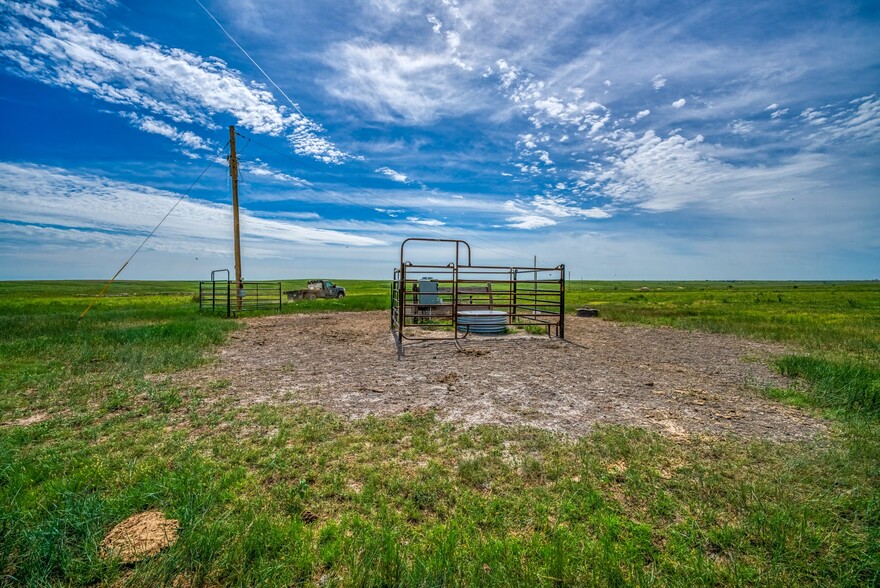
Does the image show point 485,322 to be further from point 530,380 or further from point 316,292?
point 316,292

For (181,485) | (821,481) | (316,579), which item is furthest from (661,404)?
(181,485)

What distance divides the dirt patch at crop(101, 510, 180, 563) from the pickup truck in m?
32.9

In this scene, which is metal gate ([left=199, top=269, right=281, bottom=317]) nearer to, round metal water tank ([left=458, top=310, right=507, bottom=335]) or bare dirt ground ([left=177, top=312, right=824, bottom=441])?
bare dirt ground ([left=177, top=312, right=824, bottom=441])

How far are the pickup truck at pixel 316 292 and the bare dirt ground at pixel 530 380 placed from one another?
23.8 metres

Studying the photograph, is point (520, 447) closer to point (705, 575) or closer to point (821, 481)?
point (705, 575)

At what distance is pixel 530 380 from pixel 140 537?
18.8 ft

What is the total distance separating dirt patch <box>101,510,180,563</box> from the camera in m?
2.40

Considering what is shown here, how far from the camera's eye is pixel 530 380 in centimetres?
683

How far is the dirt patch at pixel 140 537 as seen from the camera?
2.40m

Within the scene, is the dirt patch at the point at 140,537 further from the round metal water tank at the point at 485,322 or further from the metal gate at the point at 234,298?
the metal gate at the point at 234,298

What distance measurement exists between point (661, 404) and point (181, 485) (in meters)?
6.15

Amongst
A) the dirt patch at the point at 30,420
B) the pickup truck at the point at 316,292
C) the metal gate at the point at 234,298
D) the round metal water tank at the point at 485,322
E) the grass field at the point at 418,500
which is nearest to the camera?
the grass field at the point at 418,500

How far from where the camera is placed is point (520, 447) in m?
4.06

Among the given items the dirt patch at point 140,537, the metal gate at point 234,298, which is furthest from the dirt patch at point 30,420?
the metal gate at point 234,298
